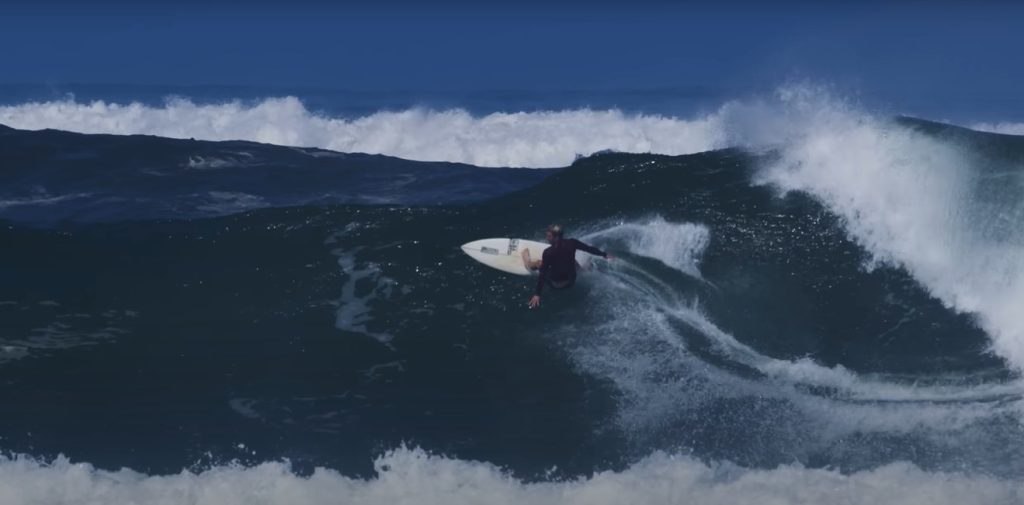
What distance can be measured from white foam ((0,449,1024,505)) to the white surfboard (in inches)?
133

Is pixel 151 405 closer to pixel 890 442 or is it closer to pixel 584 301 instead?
pixel 584 301

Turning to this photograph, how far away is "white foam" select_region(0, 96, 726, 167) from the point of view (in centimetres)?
2664

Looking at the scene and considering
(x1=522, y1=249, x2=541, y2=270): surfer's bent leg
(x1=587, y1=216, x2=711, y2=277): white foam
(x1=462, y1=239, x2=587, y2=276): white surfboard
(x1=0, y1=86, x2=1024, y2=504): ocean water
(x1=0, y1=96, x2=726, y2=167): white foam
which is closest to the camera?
(x1=0, y1=86, x2=1024, y2=504): ocean water

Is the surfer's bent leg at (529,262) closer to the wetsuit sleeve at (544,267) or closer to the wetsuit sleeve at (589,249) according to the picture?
the wetsuit sleeve at (544,267)

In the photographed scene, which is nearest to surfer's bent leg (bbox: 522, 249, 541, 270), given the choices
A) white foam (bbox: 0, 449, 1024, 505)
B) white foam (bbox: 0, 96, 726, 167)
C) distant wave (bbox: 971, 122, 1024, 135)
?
white foam (bbox: 0, 449, 1024, 505)

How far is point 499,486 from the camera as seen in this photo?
10.7 metres

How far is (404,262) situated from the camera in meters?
14.8

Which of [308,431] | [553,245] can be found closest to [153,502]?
[308,431]

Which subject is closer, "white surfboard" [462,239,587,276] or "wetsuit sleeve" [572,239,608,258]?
"wetsuit sleeve" [572,239,608,258]

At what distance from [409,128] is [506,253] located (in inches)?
584

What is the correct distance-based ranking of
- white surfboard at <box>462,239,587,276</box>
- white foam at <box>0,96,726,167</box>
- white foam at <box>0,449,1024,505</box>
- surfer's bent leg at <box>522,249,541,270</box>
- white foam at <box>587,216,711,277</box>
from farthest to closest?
white foam at <box>0,96,726,167</box>
white foam at <box>587,216,711,277</box>
white surfboard at <box>462,239,587,276</box>
surfer's bent leg at <box>522,249,541,270</box>
white foam at <box>0,449,1024,505</box>

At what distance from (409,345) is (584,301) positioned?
207 cm

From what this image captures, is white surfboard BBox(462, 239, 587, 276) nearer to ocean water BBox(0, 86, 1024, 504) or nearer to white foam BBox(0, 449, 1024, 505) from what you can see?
ocean water BBox(0, 86, 1024, 504)

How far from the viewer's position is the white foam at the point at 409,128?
26.6 metres
